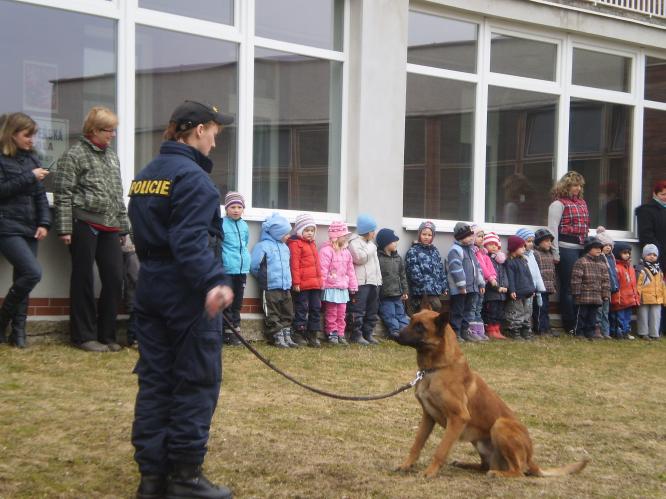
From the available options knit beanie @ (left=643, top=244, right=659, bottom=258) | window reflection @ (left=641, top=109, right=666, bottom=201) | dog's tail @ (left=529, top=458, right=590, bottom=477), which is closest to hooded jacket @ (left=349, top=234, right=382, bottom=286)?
knit beanie @ (left=643, top=244, right=659, bottom=258)

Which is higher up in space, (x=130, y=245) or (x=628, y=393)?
(x=130, y=245)

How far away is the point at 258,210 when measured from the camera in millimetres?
11328

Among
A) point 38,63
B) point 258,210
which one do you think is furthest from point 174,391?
point 258,210

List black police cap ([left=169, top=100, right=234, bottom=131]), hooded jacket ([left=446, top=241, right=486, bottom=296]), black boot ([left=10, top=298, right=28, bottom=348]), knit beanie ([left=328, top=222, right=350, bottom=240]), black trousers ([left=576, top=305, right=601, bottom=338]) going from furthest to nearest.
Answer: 1. black trousers ([left=576, top=305, right=601, bottom=338])
2. hooded jacket ([left=446, top=241, right=486, bottom=296])
3. knit beanie ([left=328, top=222, right=350, bottom=240])
4. black boot ([left=10, top=298, right=28, bottom=348])
5. black police cap ([left=169, top=100, right=234, bottom=131])

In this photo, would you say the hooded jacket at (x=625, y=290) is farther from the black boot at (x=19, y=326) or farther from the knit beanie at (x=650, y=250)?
the black boot at (x=19, y=326)

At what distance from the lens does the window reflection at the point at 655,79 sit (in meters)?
16.1

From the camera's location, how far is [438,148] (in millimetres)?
13641

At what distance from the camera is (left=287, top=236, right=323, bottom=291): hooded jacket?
1091 cm

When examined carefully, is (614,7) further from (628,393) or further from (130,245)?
(130,245)

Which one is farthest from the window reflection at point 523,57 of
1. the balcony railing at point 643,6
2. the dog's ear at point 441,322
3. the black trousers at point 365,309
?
the dog's ear at point 441,322

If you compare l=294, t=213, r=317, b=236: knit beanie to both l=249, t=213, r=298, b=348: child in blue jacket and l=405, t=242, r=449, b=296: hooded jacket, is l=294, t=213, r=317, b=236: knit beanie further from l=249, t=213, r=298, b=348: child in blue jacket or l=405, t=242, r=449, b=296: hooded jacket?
l=405, t=242, r=449, b=296: hooded jacket

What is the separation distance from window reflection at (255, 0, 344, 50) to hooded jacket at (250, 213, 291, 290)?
2.48 metres

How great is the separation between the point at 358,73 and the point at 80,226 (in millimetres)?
4697

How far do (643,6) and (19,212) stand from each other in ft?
36.8
